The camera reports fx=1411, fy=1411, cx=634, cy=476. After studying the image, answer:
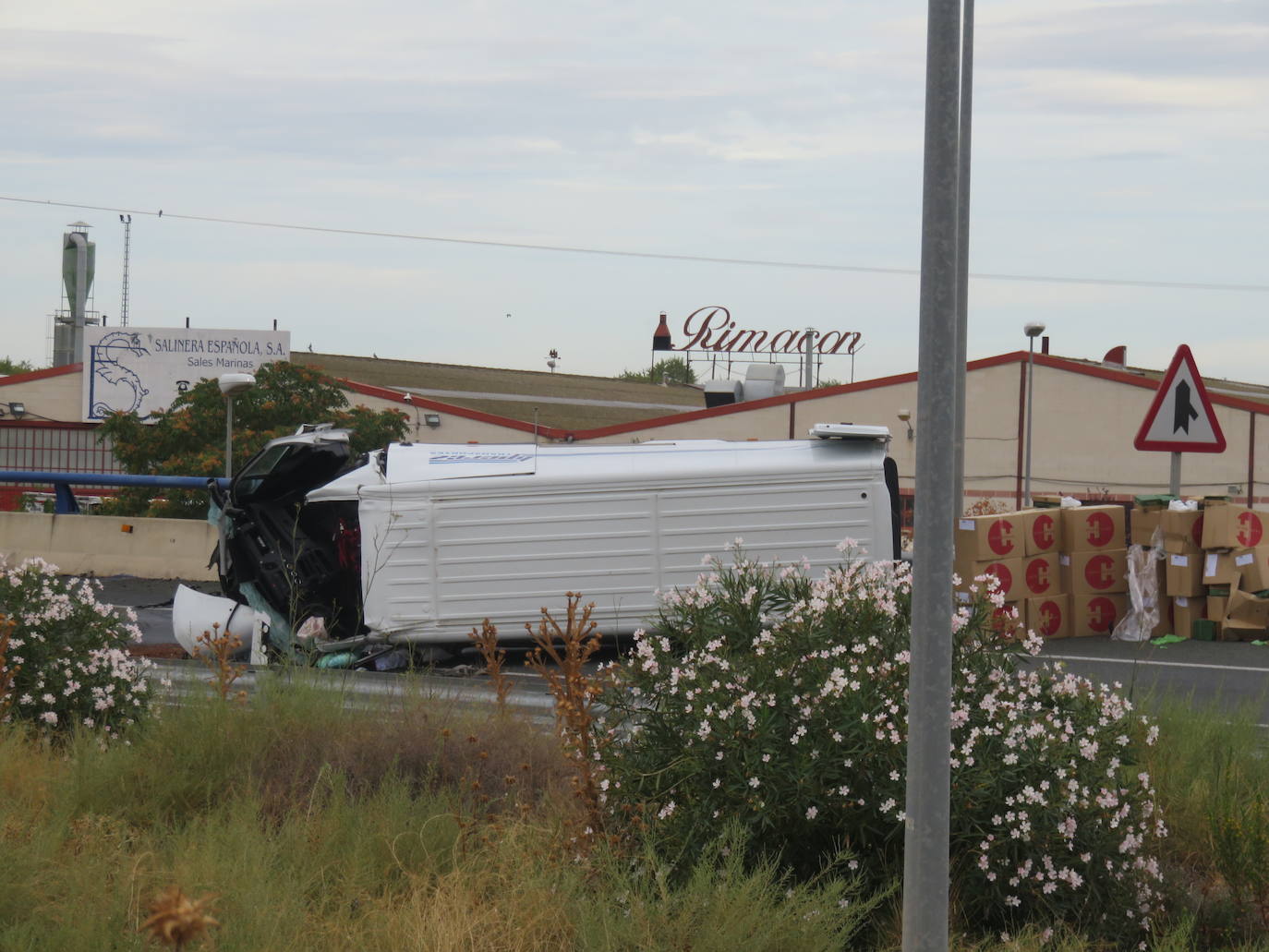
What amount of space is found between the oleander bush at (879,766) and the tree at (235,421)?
2198cm

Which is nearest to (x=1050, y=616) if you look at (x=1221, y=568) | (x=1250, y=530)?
(x=1221, y=568)

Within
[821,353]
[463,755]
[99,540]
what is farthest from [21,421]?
[463,755]

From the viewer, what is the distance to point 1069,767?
4930 mm

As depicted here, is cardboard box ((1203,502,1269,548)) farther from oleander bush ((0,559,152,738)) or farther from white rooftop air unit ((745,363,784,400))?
white rooftop air unit ((745,363,784,400))

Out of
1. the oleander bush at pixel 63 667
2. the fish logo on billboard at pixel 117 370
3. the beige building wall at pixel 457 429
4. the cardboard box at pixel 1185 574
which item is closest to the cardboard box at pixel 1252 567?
the cardboard box at pixel 1185 574

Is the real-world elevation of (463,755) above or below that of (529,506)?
below

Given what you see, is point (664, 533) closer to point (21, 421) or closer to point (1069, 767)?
point (1069, 767)

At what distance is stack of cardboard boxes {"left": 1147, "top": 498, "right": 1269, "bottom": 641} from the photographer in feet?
46.1

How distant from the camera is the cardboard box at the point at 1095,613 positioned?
47.8ft

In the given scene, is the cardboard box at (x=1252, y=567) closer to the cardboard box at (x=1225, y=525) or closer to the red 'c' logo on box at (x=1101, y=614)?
the cardboard box at (x=1225, y=525)

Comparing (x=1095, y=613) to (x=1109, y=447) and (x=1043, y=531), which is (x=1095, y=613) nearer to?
(x=1043, y=531)

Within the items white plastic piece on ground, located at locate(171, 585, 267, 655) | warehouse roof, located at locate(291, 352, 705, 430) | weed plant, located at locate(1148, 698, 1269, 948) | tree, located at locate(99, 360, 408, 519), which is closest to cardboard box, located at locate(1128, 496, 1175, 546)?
weed plant, located at locate(1148, 698, 1269, 948)

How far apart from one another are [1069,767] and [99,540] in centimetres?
1667

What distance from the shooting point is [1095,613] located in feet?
Result: 48.1
